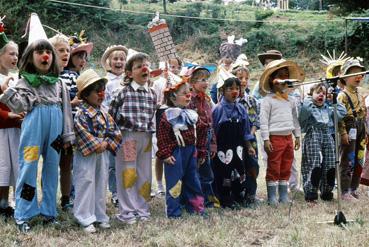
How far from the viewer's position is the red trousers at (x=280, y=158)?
5.88 metres

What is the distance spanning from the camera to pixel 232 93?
565cm

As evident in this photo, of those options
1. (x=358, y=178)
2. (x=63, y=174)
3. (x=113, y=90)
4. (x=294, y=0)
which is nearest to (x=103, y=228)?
(x=63, y=174)

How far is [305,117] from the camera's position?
6051 millimetres

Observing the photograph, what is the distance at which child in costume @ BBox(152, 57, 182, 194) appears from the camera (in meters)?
5.44

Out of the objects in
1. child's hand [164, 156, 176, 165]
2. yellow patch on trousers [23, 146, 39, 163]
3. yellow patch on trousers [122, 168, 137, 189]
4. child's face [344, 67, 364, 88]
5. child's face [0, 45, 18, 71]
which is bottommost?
yellow patch on trousers [122, 168, 137, 189]

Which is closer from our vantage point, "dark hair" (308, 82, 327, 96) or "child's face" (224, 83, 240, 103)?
"child's face" (224, 83, 240, 103)

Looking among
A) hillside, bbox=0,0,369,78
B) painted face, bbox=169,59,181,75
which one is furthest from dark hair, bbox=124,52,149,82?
hillside, bbox=0,0,369,78

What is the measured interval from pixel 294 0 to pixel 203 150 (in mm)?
49969

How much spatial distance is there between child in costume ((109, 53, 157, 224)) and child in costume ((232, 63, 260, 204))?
1267 millimetres

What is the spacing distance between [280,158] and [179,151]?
1.38 meters

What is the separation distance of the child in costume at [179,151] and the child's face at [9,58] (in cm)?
156

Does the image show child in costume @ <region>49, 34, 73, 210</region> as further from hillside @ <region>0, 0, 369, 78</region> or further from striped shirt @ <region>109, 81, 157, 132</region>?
hillside @ <region>0, 0, 369, 78</region>

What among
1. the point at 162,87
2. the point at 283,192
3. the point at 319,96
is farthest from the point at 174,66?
the point at 283,192

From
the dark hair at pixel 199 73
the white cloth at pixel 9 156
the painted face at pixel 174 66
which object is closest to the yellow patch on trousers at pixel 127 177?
the white cloth at pixel 9 156
